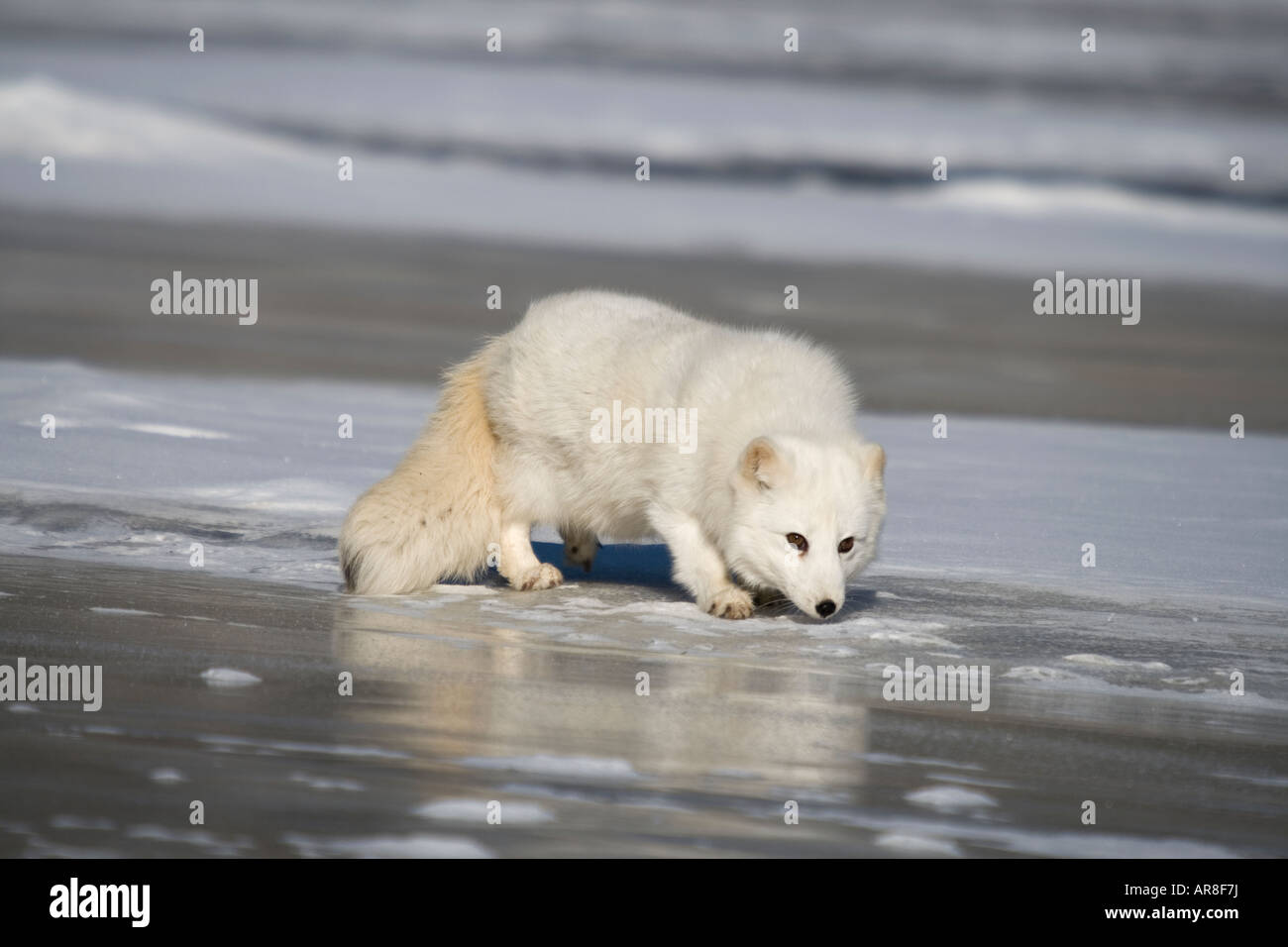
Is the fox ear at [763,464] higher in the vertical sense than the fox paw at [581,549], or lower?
higher

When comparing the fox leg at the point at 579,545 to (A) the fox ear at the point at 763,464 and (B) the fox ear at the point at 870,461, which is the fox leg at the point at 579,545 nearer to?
(A) the fox ear at the point at 763,464

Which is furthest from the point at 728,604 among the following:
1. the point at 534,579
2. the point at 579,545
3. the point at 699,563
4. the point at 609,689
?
the point at 609,689

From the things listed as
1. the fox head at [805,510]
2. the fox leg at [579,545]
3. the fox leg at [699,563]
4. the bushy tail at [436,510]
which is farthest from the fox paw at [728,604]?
the bushy tail at [436,510]

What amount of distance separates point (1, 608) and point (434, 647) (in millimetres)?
1465

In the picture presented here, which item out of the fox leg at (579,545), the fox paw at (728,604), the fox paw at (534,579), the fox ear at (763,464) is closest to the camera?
the fox ear at (763,464)

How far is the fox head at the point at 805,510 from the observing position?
4969 millimetres

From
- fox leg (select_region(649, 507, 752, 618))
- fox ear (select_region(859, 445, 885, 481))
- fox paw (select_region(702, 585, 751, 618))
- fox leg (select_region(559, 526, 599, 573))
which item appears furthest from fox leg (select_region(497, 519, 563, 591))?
fox ear (select_region(859, 445, 885, 481))

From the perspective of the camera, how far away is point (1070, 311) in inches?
620

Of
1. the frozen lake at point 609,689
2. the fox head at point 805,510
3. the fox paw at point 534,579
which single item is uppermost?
the fox head at point 805,510

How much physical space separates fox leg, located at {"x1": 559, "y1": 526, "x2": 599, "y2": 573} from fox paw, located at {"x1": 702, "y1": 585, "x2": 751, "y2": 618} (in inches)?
34.1

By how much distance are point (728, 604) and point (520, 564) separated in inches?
37.7

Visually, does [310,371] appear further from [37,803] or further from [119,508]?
[37,803]

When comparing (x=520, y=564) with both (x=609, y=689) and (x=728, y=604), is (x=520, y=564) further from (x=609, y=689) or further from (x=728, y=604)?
(x=609, y=689)

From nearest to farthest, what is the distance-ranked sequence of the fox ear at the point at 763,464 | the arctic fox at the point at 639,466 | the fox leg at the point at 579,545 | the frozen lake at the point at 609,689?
the frozen lake at the point at 609,689
the fox ear at the point at 763,464
the arctic fox at the point at 639,466
the fox leg at the point at 579,545
